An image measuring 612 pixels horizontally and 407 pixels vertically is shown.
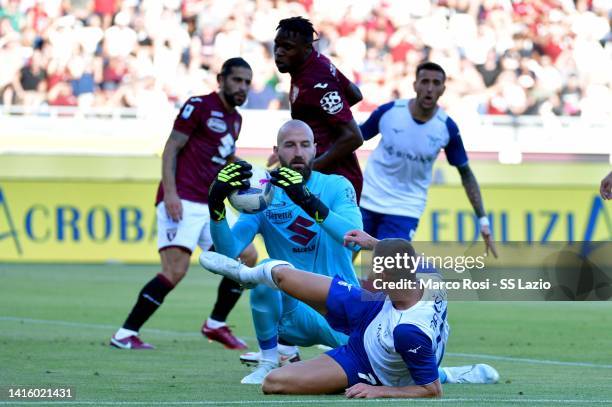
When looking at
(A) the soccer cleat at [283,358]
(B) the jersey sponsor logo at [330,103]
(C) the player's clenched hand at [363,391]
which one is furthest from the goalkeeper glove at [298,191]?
(B) the jersey sponsor logo at [330,103]

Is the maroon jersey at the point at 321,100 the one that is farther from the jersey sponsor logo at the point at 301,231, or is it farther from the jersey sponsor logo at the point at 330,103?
the jersey sponsor logo at the point at 301,231

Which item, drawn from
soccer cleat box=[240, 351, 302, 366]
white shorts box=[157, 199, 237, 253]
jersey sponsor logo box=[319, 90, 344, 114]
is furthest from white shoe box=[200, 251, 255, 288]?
white shorts box=[157, 199, 237, 253]

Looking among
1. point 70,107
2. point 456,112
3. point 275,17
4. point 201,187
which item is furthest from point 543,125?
point 201,187

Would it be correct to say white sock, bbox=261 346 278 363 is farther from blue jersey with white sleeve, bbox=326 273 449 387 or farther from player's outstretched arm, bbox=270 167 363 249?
player's outstretched arm, bbox=270 167 363 249

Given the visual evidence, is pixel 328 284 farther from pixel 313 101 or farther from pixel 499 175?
pixel 499 175

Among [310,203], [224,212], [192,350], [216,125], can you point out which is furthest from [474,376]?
[216,125]

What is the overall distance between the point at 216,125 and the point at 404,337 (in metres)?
4.59

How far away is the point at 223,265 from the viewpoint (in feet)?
23.7

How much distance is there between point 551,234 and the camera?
19.7m

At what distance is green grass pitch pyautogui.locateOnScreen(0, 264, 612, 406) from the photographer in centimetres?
682

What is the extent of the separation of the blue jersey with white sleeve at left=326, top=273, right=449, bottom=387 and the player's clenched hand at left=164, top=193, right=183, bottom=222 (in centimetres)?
353

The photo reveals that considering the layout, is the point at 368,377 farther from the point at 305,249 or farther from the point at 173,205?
the point at 173,205

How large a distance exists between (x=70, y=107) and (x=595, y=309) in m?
11.4

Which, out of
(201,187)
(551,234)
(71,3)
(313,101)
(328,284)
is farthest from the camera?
(71,3)
